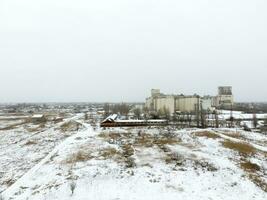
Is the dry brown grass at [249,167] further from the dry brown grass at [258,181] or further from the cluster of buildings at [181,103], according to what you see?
the cluster of buildings at [181,103]

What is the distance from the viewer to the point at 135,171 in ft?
68.1

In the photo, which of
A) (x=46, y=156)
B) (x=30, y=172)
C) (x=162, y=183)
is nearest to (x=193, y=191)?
(x=162, y=183)

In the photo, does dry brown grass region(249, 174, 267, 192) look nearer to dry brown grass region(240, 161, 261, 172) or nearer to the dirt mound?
dry brown grass region(240, 161, 261, 172)

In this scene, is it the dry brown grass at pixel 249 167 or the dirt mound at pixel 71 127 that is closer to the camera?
the dry brown grass at pixel 249 167

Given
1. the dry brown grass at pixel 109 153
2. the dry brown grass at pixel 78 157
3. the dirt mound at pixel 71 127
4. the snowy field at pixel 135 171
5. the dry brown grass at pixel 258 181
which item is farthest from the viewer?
the dirt mound at pixel 71 127

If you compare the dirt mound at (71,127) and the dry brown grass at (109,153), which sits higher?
the dirt mound at (71,127)

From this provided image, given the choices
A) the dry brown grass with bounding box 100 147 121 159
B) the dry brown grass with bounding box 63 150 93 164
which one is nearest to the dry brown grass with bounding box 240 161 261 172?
the dry brown grass with bounding box 100 147 121 159

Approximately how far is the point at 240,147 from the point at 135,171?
1541 cm

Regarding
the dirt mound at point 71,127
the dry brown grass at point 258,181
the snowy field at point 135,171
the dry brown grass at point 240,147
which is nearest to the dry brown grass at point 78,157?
the snowy field at point 135,171

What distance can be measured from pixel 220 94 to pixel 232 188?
391 feet

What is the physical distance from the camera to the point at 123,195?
16.2 meters

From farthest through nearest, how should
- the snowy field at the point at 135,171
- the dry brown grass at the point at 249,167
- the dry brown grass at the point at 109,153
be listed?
the dry brown grass at the point at 109,153 → the dry brown grass at the point at 249,167 → the snowy field at the point at 135,171

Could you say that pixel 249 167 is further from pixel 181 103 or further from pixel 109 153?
pixel 181 103

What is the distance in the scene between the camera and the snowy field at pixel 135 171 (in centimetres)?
1656
